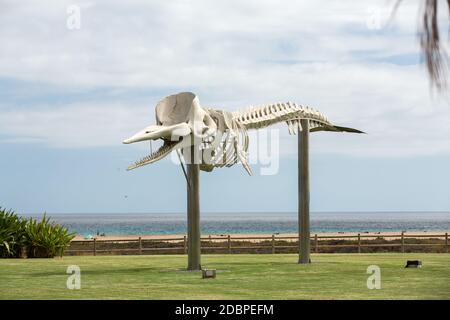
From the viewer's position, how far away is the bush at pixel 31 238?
27.3 meters

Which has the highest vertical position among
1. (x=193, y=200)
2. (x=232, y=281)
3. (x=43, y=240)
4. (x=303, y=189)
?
(x=303, y=189)

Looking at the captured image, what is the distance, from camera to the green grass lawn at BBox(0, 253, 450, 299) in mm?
15422

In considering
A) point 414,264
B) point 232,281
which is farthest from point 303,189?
point 232,281

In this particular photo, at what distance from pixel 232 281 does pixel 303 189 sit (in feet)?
20.0

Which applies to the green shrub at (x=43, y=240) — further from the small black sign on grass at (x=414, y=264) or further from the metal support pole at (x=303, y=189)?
the small black sign on grass at (x=414, y=264)

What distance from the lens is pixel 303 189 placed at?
23.6 metres

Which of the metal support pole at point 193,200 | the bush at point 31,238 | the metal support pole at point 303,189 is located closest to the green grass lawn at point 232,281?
the metal support pole at point 303,189

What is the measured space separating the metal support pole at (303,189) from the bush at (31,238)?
8.55m

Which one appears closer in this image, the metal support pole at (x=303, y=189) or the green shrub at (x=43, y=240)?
the metal support pole at (x=303, y=189)

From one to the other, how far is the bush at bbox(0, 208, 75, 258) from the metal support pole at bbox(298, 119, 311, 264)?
8.55m

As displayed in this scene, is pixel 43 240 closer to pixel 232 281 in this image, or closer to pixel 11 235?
pixel 11 235

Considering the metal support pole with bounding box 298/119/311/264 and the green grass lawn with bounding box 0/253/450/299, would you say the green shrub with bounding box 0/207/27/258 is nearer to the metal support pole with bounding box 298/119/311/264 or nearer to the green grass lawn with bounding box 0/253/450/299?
the green grass lawn with bounding box 0/253/450/299
